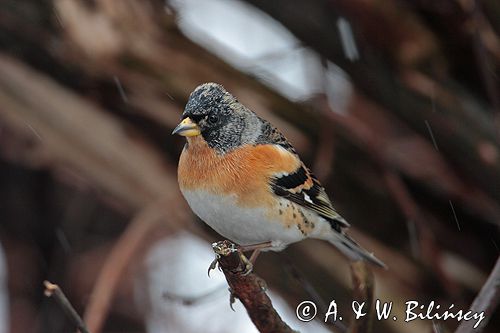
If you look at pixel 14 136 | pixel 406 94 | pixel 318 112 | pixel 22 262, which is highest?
pixel 406 94

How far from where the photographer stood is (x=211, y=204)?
196cm

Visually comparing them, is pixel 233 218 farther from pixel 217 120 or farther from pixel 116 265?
pixel 116 265

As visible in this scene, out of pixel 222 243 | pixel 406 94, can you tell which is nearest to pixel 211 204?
pixel 222 243

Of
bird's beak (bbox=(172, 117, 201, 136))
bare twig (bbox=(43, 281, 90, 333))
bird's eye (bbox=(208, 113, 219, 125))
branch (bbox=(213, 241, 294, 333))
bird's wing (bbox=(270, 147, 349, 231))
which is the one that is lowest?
bare twig (bbox=(43, 281, 90, 333))

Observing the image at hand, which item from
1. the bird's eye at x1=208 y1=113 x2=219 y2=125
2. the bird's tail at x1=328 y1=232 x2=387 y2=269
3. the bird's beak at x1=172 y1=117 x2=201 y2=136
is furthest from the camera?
the bird's tail at x1=328 y1=232 x2=387 y2=269

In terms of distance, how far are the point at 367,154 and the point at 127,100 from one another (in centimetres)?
95

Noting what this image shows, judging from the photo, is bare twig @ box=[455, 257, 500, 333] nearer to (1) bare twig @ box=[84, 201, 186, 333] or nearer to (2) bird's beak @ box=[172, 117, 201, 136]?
(2) bird's beak @ box=[172, 117, 201, 136]

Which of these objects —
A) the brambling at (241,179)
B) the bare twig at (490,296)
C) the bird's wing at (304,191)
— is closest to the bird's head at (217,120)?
the brambling at (241,179)

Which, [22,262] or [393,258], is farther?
[22,262]

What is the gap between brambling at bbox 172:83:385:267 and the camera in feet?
6.42

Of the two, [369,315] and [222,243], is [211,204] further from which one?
[369,315]

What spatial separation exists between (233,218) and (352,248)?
0.57 meters

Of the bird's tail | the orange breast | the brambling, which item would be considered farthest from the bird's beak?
the bird's tail

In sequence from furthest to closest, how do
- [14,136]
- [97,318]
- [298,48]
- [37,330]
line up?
1. [37,330]
2. [14,136]
3. [298,48]
4. [97,318]
